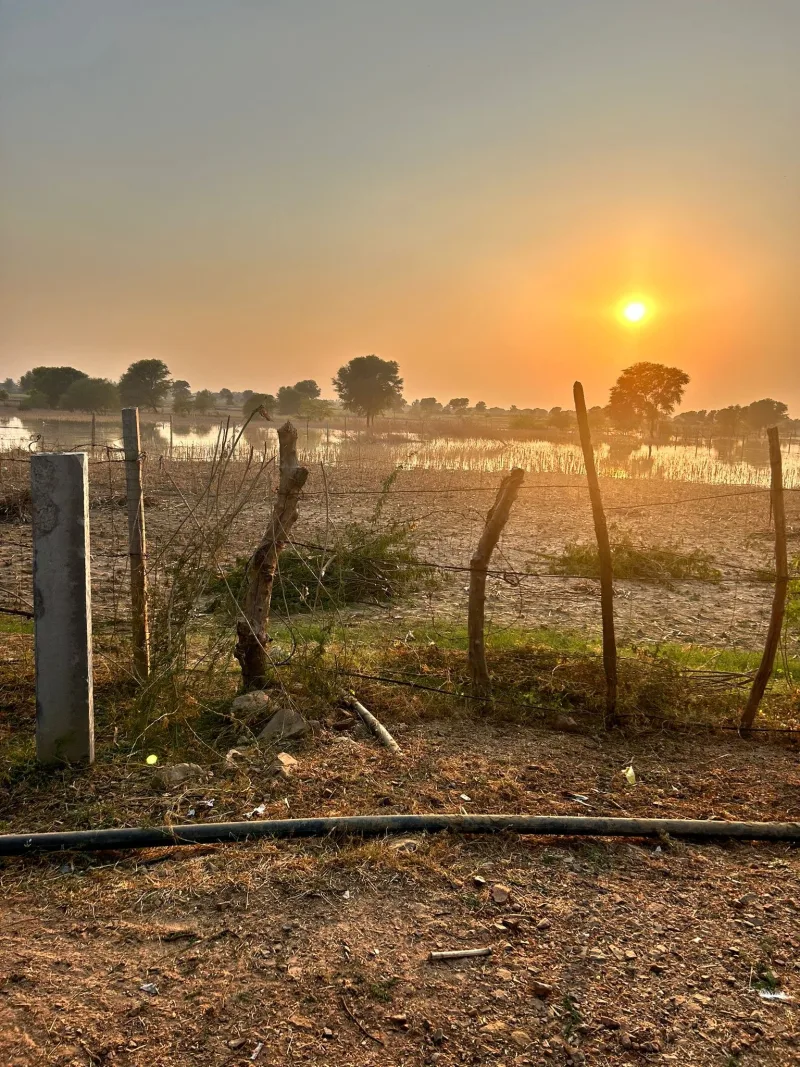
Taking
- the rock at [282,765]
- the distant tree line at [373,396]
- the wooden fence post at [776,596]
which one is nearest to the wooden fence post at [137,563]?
the rock at [282,765]

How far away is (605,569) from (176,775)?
2.94 m

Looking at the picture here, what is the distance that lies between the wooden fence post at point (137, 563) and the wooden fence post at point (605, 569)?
2920mm

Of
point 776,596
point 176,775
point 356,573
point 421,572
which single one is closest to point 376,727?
point 176,775

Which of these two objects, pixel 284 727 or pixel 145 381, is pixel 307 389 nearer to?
pixel 145 381

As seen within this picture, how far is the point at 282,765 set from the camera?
393cm

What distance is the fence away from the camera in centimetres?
486

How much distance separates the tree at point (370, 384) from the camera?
68.9 m

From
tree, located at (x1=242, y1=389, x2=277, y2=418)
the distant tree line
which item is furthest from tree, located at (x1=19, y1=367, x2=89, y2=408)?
tree, located at (x1=242, y1=389, x2=277, y2=418)

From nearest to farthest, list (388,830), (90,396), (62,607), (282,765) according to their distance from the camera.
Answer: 1. (388,830)
2. (62,607)
3. (282,765)
4. (90,396)

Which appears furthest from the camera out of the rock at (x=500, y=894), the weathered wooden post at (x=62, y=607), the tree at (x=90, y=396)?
the tree at (x=90, y=396)

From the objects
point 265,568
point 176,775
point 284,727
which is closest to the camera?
point 176,775


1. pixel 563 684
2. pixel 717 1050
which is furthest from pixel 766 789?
pixel 717 1050

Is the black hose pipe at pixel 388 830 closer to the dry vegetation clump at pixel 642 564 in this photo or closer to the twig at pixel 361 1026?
the twig at pixel 361 1026

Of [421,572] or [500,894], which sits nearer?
[500,894]
